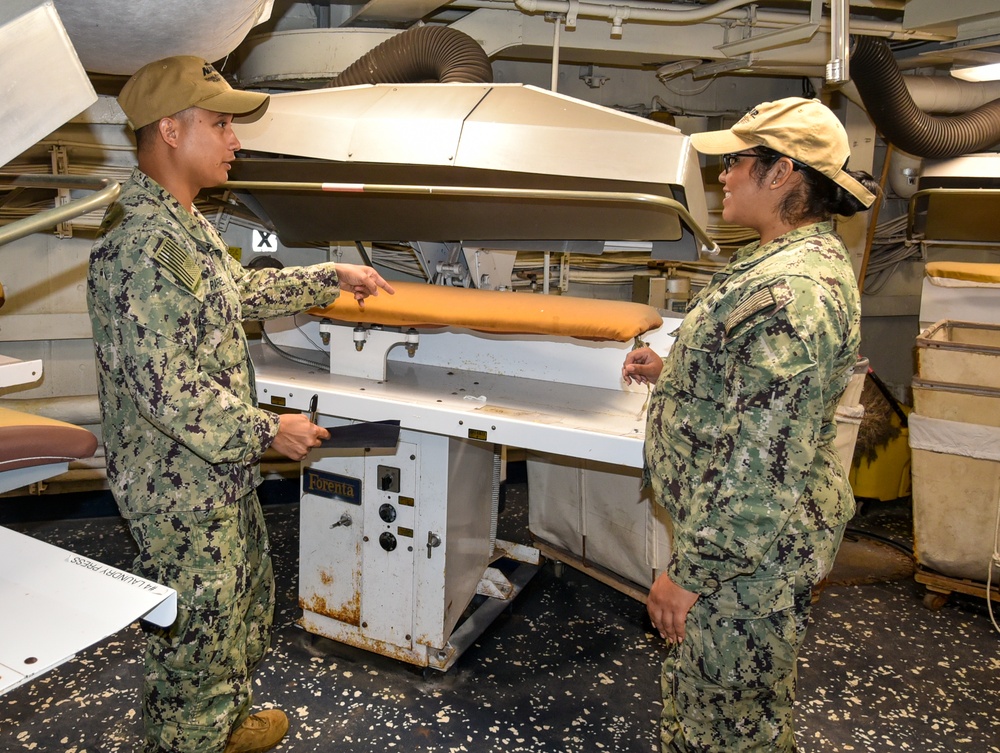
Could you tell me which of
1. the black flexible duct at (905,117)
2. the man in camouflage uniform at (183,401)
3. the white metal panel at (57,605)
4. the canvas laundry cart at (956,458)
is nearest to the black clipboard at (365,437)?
the man in camouflage uniform at (183,401)

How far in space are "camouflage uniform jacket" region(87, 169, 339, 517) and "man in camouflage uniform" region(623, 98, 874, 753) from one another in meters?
0.94

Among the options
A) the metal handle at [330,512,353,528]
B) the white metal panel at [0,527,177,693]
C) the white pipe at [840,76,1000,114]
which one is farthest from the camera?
the white pipe at [840,76,1000,114]

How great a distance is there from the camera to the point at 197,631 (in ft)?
5.76

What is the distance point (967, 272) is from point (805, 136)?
2.25 meters

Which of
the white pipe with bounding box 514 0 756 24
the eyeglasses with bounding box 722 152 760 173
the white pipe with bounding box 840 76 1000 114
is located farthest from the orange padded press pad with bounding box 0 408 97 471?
the white pipe with bounding box 840 76 1000 114

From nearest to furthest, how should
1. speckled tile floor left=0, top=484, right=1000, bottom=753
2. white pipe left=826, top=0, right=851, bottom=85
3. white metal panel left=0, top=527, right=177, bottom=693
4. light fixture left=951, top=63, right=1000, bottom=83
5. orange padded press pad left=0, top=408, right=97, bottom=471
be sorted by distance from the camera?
1. white metal panel left=0, top=527, right=177, bottom=693
2. orange padded press pad left=0, top=408, right=97, bottom=471
3. white pipe left=826, top=0, right=851, bottom=85
4. speckled tile floor left=0, top=484, right=1000, bottom=753
5. light fixture left=951, top=63, right=1000, bottom=83

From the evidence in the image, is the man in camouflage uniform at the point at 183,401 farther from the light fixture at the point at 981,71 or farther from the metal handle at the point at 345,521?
the light fixture at the point at 981,71

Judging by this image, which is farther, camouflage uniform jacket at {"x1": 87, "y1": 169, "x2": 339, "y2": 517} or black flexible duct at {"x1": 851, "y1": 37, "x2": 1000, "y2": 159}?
black flexible duct at {"x1": 851, "y1": 37, "x2": 1000, "y2": 159}

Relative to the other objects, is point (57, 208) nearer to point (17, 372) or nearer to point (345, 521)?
point (17, 372)

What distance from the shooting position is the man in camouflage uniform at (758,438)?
142 cm

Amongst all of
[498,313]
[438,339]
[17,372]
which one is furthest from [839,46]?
[17,372]

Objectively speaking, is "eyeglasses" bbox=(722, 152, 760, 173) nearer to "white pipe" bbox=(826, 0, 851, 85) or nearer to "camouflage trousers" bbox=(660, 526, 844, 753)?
"white pipe" bbox=(826, 0, 851, 85)

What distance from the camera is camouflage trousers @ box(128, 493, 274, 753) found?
174cm

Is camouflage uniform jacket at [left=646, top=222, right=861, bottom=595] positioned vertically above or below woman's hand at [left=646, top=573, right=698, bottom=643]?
above
